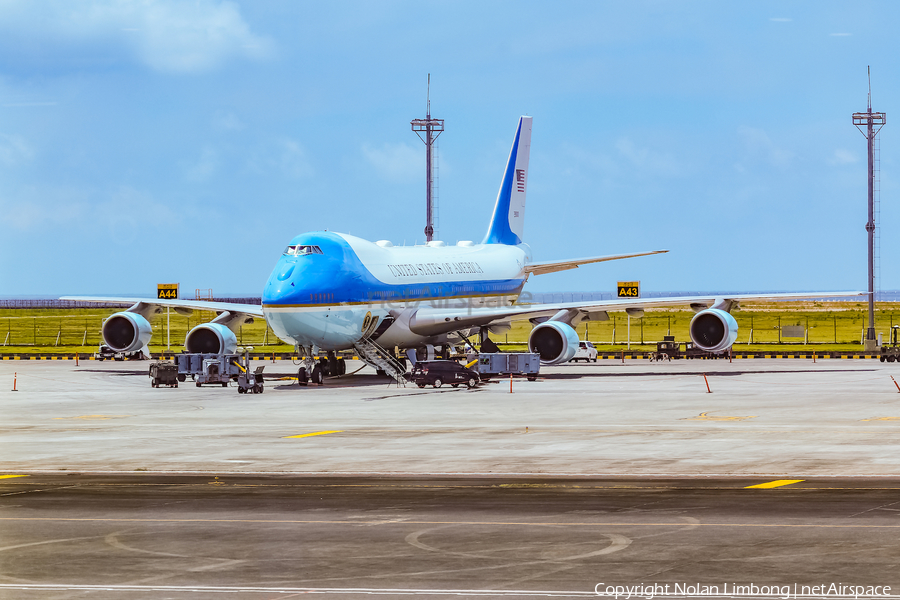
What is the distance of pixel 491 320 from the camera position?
6212cm

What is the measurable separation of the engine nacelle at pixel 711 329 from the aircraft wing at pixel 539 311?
1.37 meters

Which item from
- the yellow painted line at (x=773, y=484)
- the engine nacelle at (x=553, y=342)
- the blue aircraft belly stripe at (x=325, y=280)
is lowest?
the yellow painted line at (x=773, y=484)

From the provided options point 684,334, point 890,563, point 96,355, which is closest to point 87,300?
point 96,355

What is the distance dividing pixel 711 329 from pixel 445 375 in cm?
1478

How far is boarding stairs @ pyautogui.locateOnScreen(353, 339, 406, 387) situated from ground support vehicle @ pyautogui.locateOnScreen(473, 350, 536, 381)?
143 inches

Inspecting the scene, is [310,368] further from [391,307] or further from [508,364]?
[508,364]

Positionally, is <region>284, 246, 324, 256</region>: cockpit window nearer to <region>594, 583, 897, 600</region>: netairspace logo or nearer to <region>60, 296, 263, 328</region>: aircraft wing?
<region>60, 296, 263, 328</region>: aircraft wing

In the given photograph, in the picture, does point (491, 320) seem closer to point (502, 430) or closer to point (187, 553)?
point (502, 430)

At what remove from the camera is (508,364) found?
5891 centimetres

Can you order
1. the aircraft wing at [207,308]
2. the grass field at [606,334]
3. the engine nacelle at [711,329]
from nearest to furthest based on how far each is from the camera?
the engine nacelle at [711,329]
the aircraft wing at [207,308]
the grass field at [606,334]

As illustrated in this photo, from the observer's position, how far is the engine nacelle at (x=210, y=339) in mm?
60938

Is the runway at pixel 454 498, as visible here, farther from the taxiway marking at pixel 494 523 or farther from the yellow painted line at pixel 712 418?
the yellow painted line at pixel 712 418

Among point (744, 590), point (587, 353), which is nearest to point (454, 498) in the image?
point (744, 590)

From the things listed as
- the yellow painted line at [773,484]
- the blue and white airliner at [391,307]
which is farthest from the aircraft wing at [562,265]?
the yellow painted line at [773,484]
